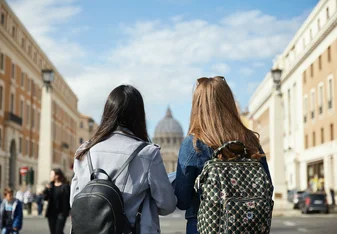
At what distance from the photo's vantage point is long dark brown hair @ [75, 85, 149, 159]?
13.6ft

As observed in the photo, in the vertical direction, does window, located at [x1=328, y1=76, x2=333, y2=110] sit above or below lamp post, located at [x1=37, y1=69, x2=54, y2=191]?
above

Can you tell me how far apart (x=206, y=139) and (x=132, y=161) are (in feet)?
1.63

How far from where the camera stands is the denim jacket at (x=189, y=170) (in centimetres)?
407

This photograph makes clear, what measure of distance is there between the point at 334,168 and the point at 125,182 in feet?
134

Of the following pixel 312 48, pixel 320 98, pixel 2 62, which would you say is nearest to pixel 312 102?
pixel 320 98

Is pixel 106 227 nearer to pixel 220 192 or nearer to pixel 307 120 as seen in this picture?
pixel 220 192

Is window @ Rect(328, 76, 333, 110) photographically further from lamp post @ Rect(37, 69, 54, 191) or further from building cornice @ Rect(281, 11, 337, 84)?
lamp post @ Rect(37, 69, 54, 191)

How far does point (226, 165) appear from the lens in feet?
12.6

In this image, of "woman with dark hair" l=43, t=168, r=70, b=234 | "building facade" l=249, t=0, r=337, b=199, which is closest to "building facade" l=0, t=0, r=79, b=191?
"building facade" l=249, t=0, r=337, b=199

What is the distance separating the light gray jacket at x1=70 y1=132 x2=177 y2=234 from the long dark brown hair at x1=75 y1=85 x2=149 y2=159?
0.39ft

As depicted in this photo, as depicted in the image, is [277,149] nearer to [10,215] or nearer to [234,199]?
[10,215]

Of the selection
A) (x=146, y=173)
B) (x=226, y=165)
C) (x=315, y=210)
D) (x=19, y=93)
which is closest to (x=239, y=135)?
(x=226, y=165)

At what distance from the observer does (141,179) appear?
3941 mm

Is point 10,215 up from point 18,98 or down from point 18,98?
down
